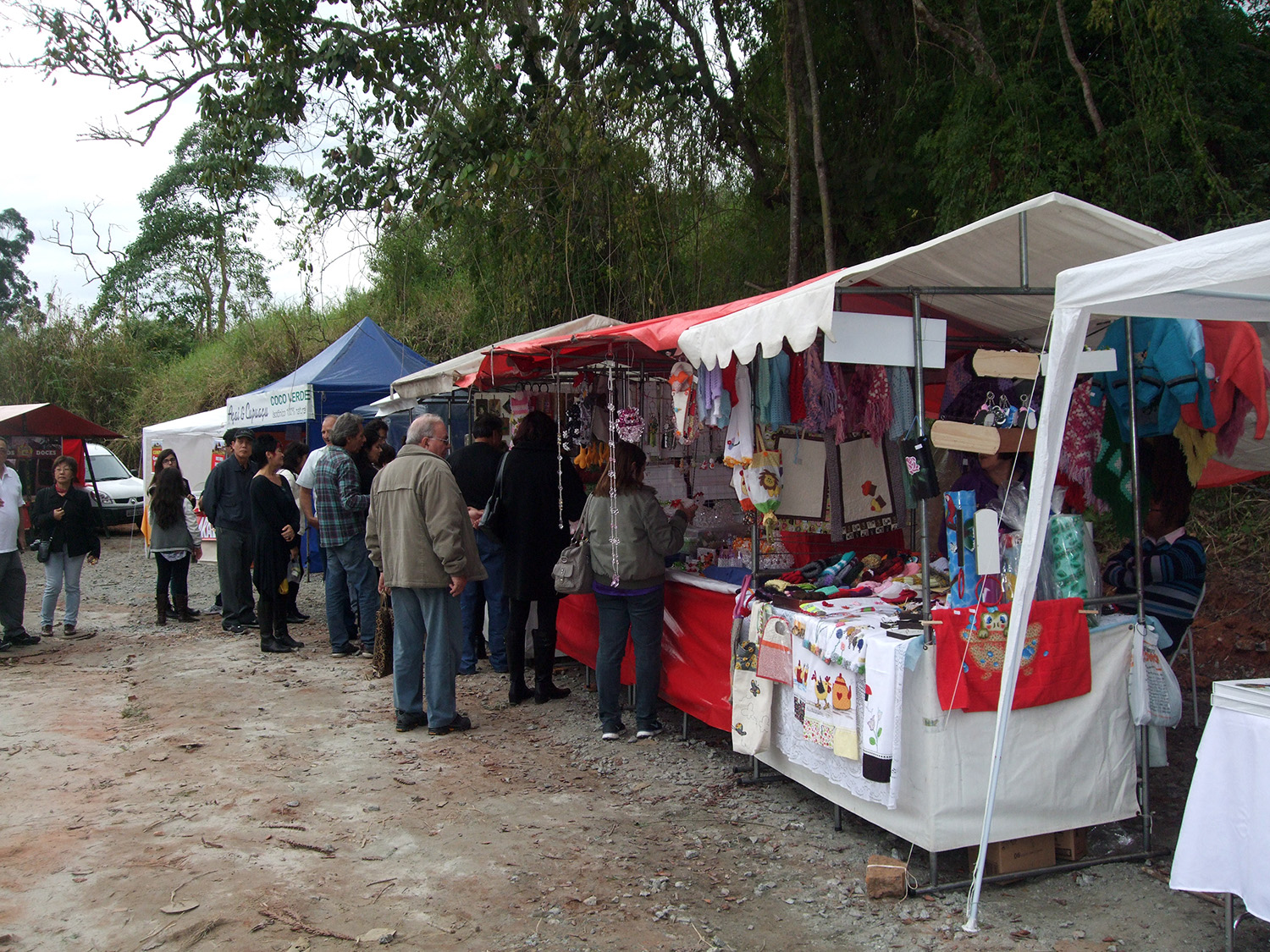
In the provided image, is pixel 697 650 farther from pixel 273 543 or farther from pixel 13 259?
pixel 13 259

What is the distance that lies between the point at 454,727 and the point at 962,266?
3661mm

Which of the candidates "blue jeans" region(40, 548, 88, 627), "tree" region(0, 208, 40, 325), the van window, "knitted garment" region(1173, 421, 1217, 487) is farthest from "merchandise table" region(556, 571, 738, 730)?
"tree" region(0, 208, 40, 325)

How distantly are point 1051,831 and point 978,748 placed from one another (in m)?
0.45

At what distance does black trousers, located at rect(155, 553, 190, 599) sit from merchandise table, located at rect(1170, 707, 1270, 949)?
866 cm

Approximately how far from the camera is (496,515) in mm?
6000

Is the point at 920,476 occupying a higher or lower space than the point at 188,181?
lower

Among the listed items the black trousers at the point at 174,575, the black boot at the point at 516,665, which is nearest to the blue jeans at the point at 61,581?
the black trousers at the point at 174,575

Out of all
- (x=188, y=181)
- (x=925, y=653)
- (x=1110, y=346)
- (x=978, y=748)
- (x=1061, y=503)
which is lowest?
(x=978, y=748)

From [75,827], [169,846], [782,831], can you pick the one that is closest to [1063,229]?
[782,831]

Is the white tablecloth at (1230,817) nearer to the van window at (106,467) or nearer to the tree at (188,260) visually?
the van window at (106,467)

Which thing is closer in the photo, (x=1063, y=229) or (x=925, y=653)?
(x=925, y=653)

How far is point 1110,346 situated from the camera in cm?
405

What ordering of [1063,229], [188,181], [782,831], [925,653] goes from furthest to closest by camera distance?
[188,181] → [782,831] → [1063,229] → [925,653]

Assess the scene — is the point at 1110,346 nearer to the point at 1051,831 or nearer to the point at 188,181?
the point at 1051,831
